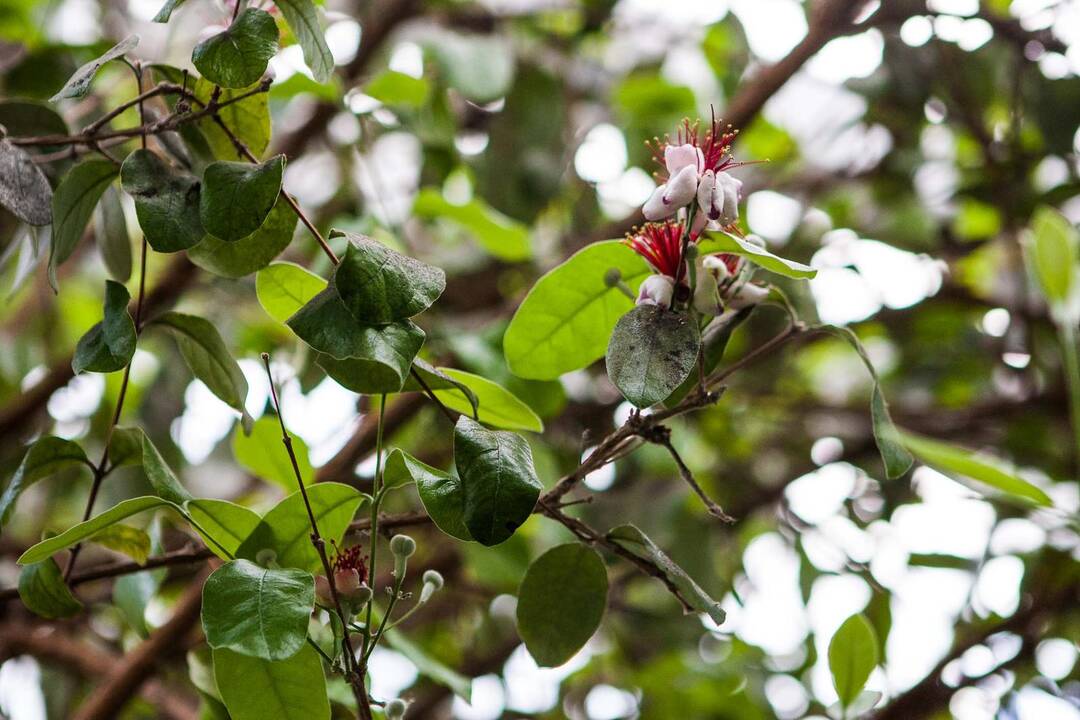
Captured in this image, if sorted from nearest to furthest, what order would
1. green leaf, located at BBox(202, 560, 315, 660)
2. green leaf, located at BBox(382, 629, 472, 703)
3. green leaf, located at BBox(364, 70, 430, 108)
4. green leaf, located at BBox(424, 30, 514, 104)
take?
green leaf, located at BBox(202, 560, 315, 660)
green leaf, located at BBox(382, 629, 472, 703)
green leaf, located at BBox(364, 70, 430, 108)
green leaf, located at BBox(424, 30, 514, 104)

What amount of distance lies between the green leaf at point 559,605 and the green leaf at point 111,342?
0.21 metres

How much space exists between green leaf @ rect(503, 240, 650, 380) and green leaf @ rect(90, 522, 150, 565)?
0.70 feet

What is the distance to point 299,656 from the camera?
0.43m

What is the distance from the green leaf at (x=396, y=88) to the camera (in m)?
0.81

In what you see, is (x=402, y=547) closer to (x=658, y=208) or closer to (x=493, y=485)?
(x=493, y=485)

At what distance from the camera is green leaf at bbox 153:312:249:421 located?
506 mm

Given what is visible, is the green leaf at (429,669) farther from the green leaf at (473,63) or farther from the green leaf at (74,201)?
the green leaf at (473,63)

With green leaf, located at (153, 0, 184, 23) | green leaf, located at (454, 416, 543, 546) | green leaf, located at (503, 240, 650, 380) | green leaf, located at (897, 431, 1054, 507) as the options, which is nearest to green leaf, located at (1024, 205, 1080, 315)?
green leaf, located at (897, 431, 1054, 507)

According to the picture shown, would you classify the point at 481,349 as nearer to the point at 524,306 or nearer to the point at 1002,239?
the point at 524,306

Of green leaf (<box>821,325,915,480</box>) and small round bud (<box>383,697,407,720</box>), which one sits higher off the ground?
green leaf (<box>821,325,915,480</box>)

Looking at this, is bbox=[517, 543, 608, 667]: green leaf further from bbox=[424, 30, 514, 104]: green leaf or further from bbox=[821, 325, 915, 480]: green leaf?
bbox=[424, 30, 514, 104]: green leaf

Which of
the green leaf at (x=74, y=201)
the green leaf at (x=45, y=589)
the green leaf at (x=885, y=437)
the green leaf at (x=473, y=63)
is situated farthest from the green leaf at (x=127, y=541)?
the green leaf at (x=473, y=63)

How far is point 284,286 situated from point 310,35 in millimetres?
115

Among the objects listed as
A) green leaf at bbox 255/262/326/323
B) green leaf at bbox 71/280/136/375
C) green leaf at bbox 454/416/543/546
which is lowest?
green leaf at bbox 454/416/543/546
